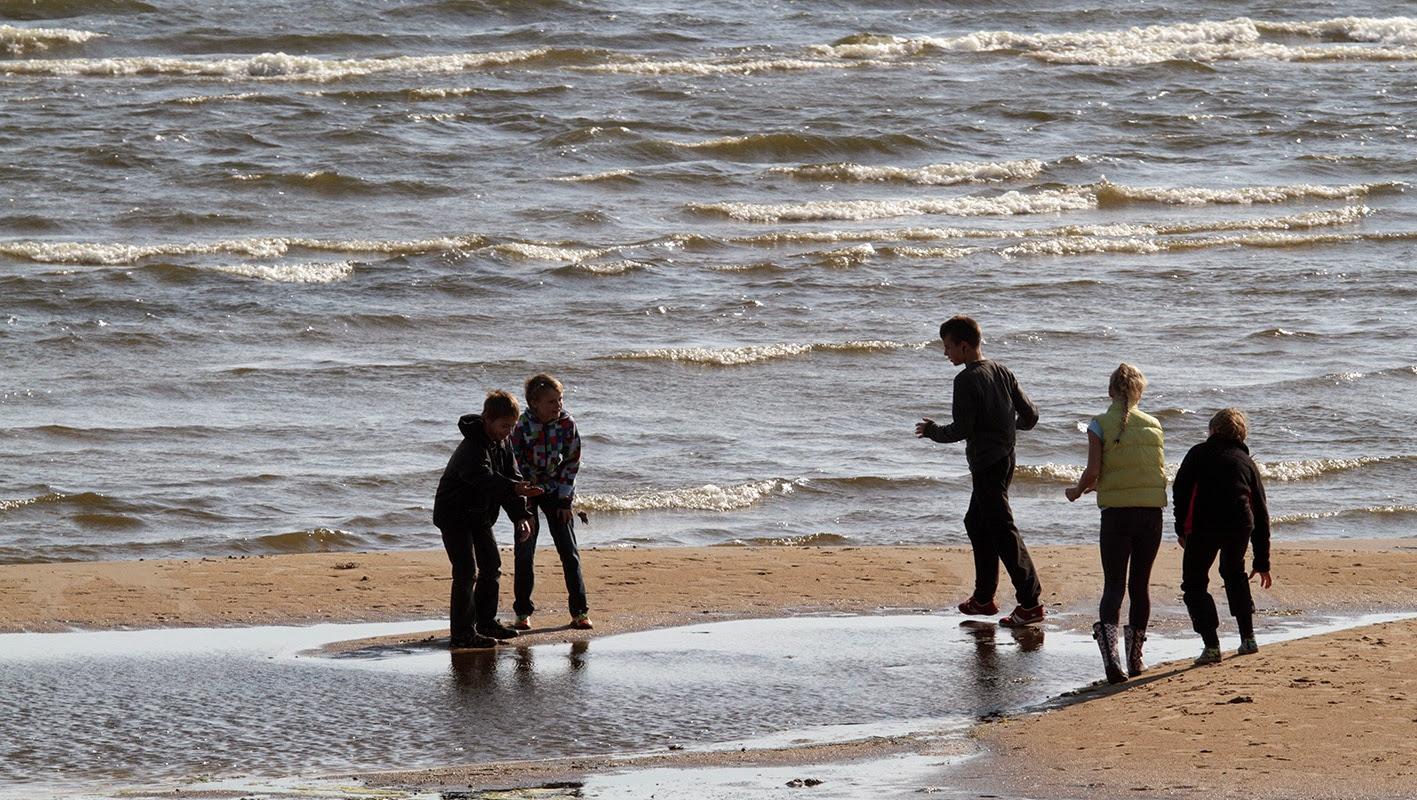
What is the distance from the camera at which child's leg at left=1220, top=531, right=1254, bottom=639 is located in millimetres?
8031

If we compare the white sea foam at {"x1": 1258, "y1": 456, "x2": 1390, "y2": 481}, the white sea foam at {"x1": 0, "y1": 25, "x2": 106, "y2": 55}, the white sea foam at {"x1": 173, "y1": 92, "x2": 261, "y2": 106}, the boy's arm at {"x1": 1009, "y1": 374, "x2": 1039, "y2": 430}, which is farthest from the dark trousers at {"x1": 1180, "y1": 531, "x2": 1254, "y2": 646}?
the white sea foam at {"x1": 0, "y1": 25, "x2": 106, "y2": 55}

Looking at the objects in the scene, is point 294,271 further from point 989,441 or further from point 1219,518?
point 1219,518

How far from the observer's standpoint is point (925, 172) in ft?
93.8

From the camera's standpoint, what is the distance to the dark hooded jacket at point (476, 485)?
8.55 metres

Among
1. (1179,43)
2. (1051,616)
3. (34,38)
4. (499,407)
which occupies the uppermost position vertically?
(1179,43)

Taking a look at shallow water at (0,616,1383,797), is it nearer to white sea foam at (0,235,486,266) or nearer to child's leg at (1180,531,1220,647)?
child's leg at (1180,531,1220,647)

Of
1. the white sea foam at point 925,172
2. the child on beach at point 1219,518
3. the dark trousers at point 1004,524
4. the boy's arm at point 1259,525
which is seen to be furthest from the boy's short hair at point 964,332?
the white sea foam at point 925,172

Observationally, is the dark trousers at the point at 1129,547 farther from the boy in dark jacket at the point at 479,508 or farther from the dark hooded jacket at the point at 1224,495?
the boy in dark jacket at the point at 479,508

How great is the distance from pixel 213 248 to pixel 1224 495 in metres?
16.7

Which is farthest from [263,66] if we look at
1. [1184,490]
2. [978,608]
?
[1184,490]

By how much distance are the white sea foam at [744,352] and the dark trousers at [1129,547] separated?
31.4ft

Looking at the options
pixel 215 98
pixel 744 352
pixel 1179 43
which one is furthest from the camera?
pixel 1179 43

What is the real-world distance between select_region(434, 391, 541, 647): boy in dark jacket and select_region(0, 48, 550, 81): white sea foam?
85.2 feet

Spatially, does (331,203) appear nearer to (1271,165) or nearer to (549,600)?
(1271,165)
